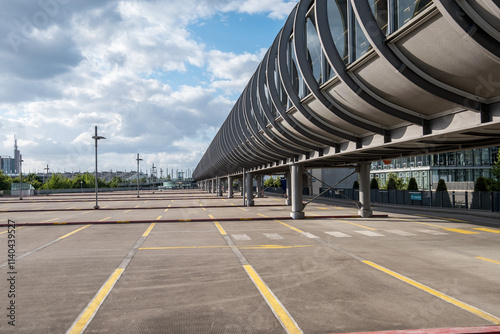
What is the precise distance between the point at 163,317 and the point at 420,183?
6614 cm

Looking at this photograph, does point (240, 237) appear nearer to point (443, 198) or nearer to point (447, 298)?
point (447, 298)

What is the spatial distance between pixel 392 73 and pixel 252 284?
6815mm

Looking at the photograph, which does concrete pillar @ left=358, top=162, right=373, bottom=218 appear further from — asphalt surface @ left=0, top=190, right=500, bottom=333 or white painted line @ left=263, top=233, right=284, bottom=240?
white painted line @ left=263, top=233, right=284, bottom=240

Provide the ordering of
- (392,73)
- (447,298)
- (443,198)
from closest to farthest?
1. (447,298)
2. (392,73)
3. (443,198)

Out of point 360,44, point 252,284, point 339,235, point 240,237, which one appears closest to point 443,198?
point 339,235

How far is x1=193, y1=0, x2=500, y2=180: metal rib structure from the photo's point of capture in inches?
327

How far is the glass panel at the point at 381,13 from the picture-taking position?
34.1ft

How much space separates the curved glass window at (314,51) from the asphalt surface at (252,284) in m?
6.65

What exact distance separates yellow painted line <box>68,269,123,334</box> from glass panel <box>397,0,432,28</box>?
30.4ft

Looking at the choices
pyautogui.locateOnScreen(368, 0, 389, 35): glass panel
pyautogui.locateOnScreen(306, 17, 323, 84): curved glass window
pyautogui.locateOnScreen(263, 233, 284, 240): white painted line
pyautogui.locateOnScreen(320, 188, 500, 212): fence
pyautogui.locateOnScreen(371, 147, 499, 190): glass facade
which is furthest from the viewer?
pyautogui.locateOnScreen(371, 147, 499, 190): glass facade

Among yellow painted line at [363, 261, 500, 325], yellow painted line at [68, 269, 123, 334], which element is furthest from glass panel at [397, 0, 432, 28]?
yellow painted line at [68, 269, 123, 334]

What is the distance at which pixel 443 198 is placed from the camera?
35.3 m

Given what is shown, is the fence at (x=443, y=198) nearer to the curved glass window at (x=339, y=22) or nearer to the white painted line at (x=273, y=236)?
the white painted line at (x=273, y=236)

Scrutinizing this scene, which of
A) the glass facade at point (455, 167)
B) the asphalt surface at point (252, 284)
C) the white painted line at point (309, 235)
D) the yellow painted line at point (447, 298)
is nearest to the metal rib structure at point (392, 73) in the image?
the asphalt surface at point (252, 284)
